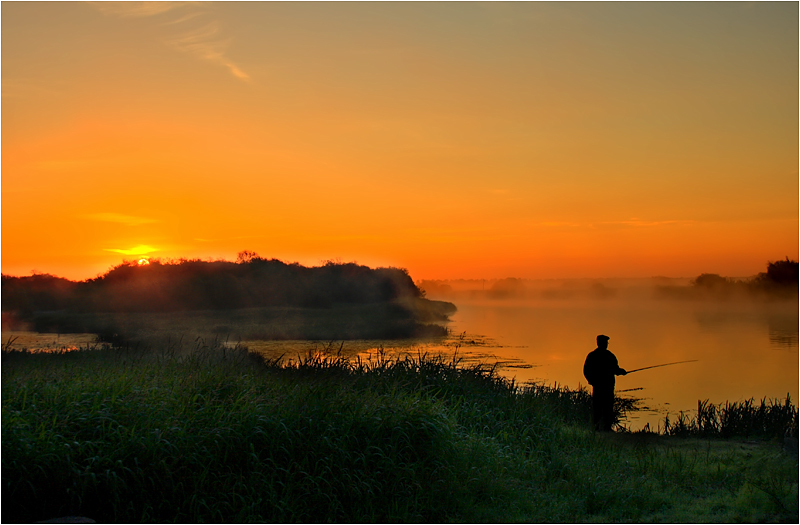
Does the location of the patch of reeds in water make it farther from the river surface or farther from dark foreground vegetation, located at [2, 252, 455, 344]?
dark foreground vegetation, located at [2, 252, 455, 344]

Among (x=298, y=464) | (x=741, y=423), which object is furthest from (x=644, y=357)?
(x=298, y=464)

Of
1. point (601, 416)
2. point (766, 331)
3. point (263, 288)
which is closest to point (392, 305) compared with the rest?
point (263, 288)

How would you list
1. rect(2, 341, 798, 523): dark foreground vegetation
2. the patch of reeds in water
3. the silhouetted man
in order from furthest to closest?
the patch of reeds in water → the silhouetted man → rect(2, 341, 798, 523): dark foreground vegetation

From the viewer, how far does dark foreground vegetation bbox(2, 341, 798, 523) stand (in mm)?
5977

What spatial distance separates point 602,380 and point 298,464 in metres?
7.91

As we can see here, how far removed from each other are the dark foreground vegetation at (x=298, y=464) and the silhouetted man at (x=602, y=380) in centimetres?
308

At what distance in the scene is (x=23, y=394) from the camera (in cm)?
702

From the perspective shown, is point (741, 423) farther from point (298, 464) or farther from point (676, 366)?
point (676, 366)

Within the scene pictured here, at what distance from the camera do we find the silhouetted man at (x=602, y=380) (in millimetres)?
12664

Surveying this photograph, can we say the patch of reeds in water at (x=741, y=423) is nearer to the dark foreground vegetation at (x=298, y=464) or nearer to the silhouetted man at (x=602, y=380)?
the silhouetted man at (x=602, y=380)

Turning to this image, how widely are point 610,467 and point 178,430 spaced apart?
593cm

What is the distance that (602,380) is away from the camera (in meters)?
12.7

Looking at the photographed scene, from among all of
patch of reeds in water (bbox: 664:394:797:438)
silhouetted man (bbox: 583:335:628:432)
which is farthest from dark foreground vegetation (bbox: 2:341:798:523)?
patch of reeds in water (bbox: 664:394:797:438)

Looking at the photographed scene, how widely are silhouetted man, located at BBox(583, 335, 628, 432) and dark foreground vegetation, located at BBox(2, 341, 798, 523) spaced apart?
10.1 ft
